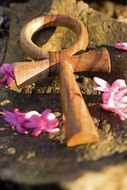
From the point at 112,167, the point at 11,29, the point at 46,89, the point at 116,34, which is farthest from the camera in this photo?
the point at 11,29

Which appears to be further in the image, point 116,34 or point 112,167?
point 116,34

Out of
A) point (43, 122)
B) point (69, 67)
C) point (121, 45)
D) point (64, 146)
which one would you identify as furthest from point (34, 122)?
point (121, 45)

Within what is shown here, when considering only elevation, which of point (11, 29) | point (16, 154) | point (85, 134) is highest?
point (11, 29)

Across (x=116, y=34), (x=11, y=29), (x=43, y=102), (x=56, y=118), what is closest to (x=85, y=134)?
(x=56, y=118)

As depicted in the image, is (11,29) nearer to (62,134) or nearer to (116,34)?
(116,34)

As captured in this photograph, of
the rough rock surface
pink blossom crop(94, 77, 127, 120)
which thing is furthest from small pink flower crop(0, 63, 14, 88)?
pink blossom crop(94, 77, 127, 120)

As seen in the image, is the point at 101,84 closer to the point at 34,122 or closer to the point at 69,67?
the point at 69,67
